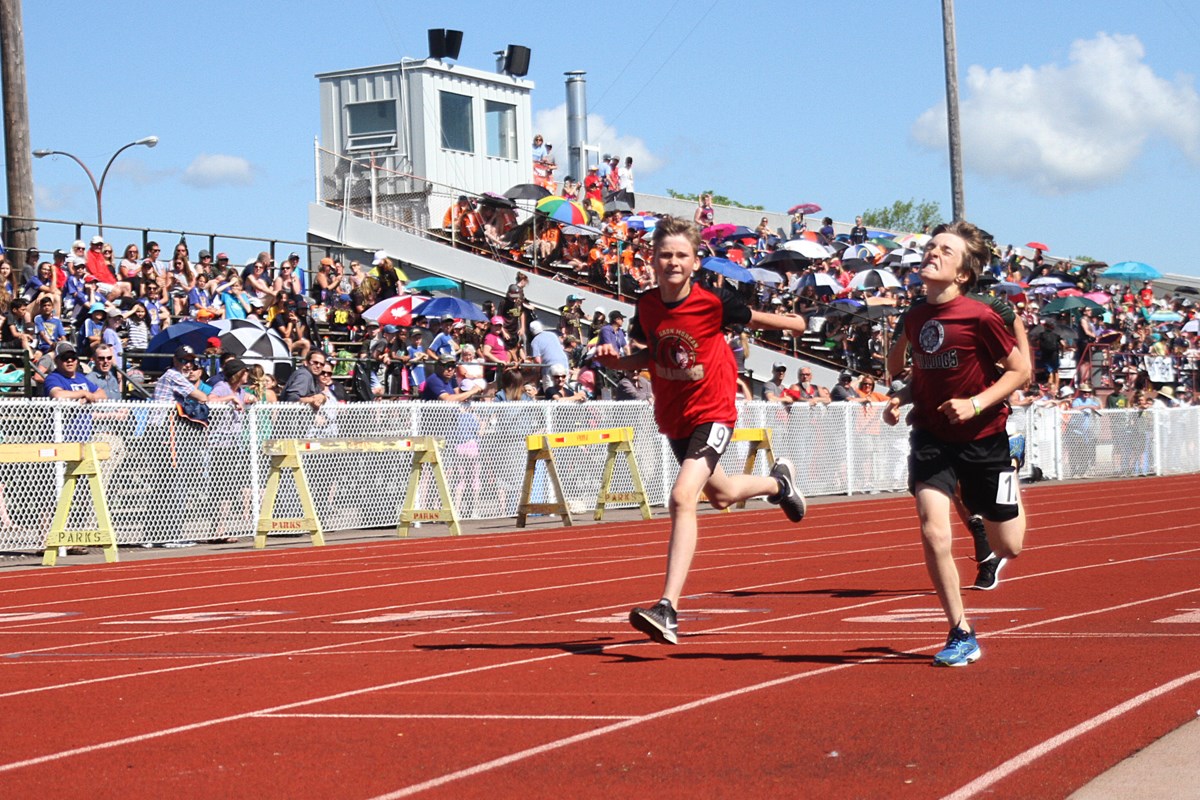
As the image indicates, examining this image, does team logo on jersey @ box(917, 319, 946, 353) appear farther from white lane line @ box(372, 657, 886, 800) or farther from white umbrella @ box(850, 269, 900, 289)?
white umbrella @ box(850, 269, 900, 289)

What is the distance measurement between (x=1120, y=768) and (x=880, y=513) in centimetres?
1642

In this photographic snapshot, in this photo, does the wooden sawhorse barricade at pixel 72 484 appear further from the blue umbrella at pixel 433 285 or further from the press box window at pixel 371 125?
the press box window at pixel 371 125

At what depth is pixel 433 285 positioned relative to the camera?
31.7 m

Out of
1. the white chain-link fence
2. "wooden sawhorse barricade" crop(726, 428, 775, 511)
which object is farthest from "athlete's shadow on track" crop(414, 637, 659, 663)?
"wooden sawhorse barricade" crop(726, 428, 775, 511)

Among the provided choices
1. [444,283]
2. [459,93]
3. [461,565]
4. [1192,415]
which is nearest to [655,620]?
[461,565]

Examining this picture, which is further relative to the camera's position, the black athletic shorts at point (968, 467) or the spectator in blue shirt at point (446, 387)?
the spectator in blue shirt at point (446, 387)

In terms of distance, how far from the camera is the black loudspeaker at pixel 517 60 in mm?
44000

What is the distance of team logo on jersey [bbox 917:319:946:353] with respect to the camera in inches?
289

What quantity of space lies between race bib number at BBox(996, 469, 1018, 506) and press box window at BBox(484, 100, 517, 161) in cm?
3417

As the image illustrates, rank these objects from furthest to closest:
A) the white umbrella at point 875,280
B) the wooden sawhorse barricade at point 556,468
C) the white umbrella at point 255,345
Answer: the white umbrella at point 875,280 → the white umbrella at point 255,345 → the wooden sawhorse barricade at point 556,468

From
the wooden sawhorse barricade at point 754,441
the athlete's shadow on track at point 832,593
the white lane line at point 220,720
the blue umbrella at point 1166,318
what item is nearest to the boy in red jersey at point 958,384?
the white lane line at point 220,720

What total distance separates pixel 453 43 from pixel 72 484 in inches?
1081

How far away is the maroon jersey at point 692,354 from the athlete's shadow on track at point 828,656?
1.05 meters

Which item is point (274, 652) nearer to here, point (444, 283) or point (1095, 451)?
point (444, 283)
